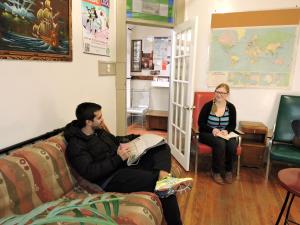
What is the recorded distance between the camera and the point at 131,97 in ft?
17.2

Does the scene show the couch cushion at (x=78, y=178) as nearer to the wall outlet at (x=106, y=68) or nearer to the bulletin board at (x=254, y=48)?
the wall outlet at (x=106, y=68)

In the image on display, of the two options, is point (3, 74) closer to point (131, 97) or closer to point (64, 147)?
point (64, 147)

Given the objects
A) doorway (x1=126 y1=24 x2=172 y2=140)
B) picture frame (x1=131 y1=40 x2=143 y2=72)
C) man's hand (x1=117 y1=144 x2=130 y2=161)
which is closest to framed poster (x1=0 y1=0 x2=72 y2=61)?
man's hand (x1=117 y1=144 x2=130 y2=161)

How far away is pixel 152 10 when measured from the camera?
2928 mm

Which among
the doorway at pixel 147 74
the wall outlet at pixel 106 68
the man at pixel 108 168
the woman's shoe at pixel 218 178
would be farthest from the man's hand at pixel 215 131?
the doorway at pixel 147 74

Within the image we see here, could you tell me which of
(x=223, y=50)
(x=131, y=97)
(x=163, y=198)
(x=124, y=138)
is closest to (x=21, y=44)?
(x=124, y=138)

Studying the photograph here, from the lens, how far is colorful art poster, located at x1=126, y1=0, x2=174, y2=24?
283 cm

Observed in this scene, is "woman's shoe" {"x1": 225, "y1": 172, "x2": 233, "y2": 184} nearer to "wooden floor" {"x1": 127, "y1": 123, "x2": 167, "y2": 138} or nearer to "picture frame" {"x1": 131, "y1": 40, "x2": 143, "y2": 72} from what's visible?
"wooden floor" {"x1": 127, "y1": 123, "x2": 167, "y2": 138}

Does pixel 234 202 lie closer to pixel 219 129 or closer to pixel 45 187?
pixel 219 129

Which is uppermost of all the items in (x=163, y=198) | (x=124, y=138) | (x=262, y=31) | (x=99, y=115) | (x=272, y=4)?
(x=272, y=4)

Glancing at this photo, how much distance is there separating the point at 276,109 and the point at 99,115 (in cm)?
241

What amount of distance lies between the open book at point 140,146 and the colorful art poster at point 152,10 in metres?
1.69

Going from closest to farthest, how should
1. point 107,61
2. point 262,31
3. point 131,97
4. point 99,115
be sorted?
point 99,115, point 107,61, point 262,31, point 131,97

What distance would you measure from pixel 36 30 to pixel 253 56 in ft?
8.23
